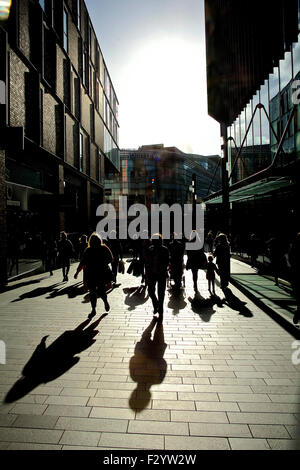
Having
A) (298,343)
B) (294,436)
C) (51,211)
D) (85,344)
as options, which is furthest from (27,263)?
(294,436)

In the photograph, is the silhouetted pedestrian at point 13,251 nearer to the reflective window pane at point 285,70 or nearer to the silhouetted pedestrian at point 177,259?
the silhouetted pedestrian at point 177,259

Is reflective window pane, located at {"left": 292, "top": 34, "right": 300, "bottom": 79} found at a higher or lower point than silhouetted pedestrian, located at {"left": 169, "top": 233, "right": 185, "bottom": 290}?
higher

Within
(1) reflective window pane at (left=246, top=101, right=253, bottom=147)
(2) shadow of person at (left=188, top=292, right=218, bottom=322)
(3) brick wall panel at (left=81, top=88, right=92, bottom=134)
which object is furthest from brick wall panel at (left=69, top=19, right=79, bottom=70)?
(2) shadow of person at (left=188, top=292, right=218, bottom=322)

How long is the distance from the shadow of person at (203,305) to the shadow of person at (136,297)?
4.39 ft

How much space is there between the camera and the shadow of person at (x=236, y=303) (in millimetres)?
6527

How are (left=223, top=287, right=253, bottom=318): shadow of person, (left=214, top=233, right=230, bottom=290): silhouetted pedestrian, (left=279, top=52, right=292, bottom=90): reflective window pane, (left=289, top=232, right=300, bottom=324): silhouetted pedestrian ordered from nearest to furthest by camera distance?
(left=289, top=232, right=300, bottom=324): silhouetted pedestrian → (left=223, top=287, right=253, bottom=318): shadow of person → (left=214, top=233, right=230, bottom=290): silhouetted pedestrian → (left=279, top=52, right=292, bottom=90): reflective window pane

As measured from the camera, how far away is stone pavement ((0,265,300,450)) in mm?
2537

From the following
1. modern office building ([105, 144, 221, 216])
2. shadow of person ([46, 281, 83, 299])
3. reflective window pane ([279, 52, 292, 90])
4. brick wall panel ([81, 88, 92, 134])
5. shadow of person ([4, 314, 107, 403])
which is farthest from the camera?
modern office building ([105, 144, 221, 216])

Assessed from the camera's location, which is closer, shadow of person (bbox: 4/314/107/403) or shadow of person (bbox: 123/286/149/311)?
shadow of person (bbox: 4/314/107/403)

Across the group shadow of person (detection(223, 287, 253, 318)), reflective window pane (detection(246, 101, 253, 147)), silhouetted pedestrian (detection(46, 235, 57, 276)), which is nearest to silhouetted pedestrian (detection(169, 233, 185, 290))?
shadow of person (detection(223, 287, 253, 318))

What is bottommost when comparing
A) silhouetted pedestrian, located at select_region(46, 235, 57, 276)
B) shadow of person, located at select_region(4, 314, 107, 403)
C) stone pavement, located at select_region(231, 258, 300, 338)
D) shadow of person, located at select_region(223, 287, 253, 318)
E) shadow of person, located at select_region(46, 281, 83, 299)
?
shadow of person, located at select_region(46, 281, 83, 299)

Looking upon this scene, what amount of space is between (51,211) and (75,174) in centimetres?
543

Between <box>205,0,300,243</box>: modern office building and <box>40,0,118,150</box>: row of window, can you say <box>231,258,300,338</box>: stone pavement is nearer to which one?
<box>205,0,300,243</box>: modern office building

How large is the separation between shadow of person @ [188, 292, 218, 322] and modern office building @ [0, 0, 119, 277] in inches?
257
